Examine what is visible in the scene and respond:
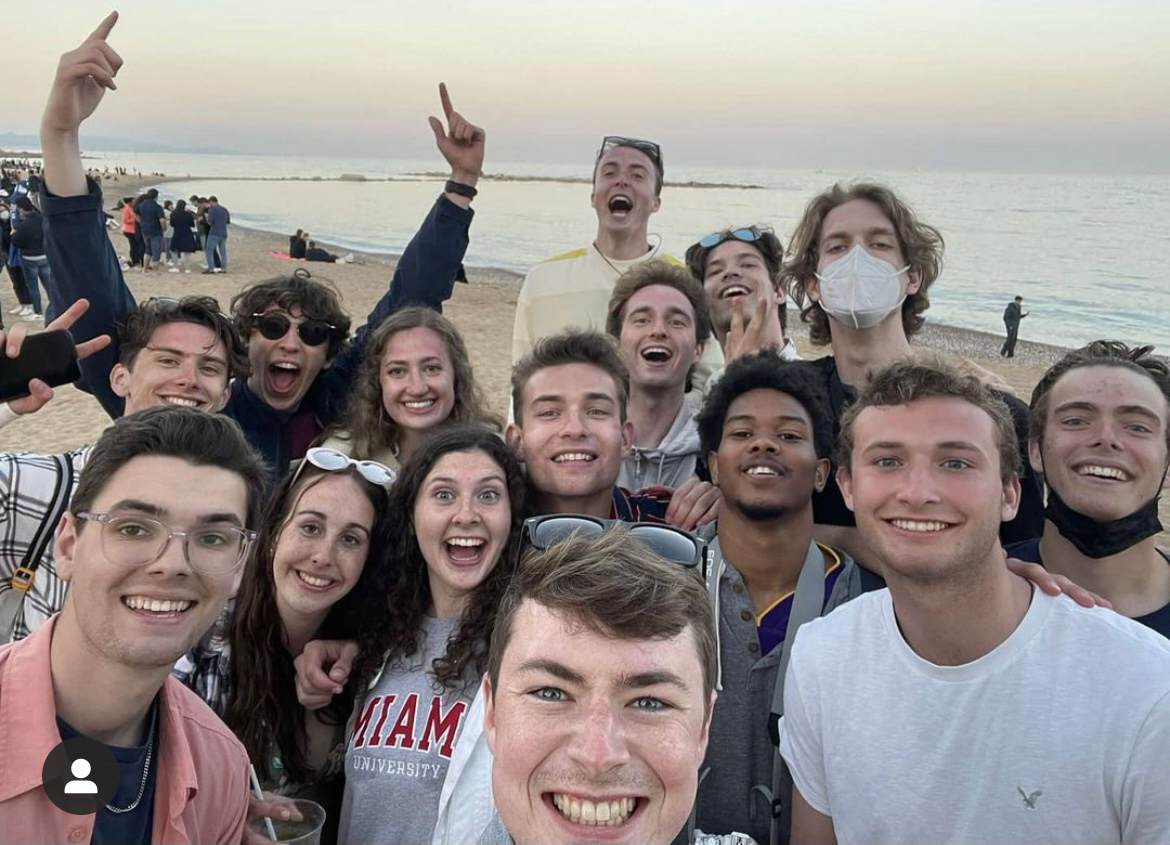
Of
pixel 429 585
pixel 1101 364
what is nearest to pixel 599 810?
pixel 429 585

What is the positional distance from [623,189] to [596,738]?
5.04 meters

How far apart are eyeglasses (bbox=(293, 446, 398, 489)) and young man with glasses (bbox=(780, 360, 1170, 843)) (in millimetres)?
1927

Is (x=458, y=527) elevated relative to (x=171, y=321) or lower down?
lower down

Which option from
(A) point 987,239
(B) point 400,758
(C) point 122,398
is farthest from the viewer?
(A) point 987,239

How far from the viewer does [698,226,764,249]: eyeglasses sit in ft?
20.3

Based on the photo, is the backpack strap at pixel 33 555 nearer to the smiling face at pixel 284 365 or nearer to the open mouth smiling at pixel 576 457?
the smiling face at pixel 284 365

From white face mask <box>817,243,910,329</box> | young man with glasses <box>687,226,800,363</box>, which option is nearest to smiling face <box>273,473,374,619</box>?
young man with glasses <box>687,226,800,363</box>

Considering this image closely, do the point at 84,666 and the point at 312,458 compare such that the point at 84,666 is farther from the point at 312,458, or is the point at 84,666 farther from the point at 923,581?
the point at 923,581

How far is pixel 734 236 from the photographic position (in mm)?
6188

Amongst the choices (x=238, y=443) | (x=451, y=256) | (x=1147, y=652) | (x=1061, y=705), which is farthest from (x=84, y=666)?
(x=451, y=256)

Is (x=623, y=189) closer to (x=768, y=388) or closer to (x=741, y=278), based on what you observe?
(x=741, y=278)

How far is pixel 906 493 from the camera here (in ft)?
9.46

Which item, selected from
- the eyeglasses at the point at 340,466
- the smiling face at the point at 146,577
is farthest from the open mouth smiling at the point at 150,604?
the eyeglasses at the point at 340,466

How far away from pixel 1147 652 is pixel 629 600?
5.72ft
